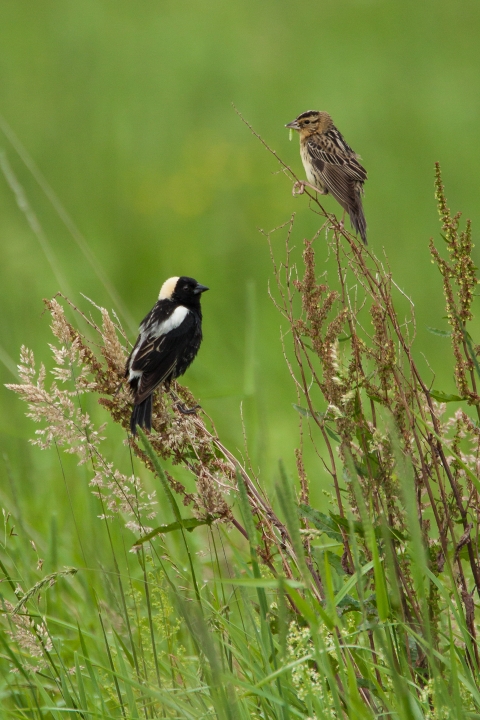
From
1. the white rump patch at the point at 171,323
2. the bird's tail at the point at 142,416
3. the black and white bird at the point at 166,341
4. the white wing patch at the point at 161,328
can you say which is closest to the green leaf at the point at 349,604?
the bird's tail at the point at 142,416

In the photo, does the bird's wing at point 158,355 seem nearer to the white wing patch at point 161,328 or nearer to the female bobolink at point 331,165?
the white wing patch at point 161,328

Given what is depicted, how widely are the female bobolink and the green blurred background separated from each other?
4.45 feet

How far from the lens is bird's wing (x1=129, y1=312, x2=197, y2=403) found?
2959 mm

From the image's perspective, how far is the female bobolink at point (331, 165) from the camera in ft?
13.0

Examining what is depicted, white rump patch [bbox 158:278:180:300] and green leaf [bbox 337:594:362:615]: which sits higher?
Answer: white rump patch [bbox 158:278:180:300]

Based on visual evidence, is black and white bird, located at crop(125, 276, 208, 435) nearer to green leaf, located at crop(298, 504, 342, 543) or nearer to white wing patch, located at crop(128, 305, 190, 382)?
white wing patch, located at crop(128, 305, 190, 382)

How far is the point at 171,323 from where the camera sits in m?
3.78

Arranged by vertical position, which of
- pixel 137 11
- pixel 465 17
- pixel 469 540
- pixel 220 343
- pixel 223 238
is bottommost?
pixel 469 540

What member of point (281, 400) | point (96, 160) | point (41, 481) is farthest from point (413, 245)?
point (41, 481)

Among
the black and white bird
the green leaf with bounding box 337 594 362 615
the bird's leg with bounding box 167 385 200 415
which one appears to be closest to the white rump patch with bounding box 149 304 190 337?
the black and white bird

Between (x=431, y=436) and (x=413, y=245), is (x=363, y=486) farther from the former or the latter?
(x=413, y=245)

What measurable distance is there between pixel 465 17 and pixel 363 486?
34.7 ft

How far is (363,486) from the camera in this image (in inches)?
79.6

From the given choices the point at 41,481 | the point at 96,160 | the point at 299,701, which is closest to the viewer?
the point at 299,701
